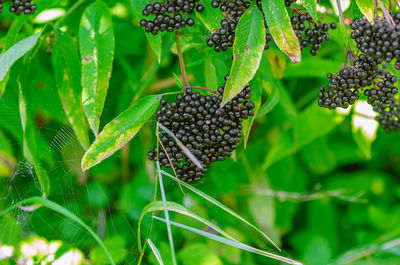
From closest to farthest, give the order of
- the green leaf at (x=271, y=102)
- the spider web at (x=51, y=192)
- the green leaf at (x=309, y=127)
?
1. the green leaf at (x=271, y=102)
2. the spider web at (x=51, y=192)
3. the green leaf at (x=309, y=127)

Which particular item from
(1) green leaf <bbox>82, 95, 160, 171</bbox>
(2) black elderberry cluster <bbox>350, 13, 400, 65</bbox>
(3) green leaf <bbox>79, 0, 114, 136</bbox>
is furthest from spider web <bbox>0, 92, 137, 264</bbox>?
(2) black elderberry cluster <bbox>350, 13, 400, 65</bbox>

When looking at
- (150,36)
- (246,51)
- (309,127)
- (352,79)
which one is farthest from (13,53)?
(309,127)

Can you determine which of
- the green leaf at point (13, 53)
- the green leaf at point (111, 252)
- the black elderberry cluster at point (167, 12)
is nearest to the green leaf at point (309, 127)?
the green leaf at point (111, 252)

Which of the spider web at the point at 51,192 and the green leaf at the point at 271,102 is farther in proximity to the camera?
the spider web at the point at 51,192

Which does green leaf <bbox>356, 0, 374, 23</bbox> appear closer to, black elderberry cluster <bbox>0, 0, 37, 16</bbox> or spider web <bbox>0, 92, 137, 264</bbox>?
black elderberry cluster <bbox>0, 0, 37, 16</bbox>

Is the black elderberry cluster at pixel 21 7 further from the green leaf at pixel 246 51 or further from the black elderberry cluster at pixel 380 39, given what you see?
the black elderberry cluster at pixel 380 39

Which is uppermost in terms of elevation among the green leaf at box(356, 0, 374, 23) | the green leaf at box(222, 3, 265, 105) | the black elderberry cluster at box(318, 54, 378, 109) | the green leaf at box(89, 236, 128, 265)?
the green leaf at box(356, 0, 374, 23)

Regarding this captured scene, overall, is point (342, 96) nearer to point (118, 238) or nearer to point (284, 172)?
point (118, 238)

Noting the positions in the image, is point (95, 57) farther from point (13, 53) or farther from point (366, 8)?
point (366, 8)
